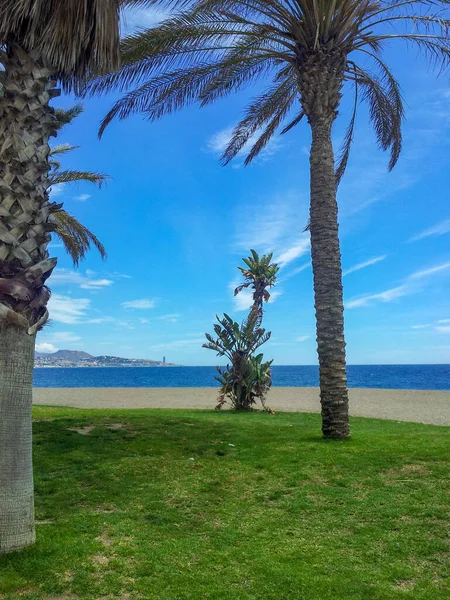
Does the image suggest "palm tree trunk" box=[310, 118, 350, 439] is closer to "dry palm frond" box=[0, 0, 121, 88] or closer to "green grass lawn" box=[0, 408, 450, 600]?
"green grass lawn" box=[0, 408, 450, 600]

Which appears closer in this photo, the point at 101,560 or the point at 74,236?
the point at 101,560

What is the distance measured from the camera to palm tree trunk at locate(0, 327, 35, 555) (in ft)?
14.8

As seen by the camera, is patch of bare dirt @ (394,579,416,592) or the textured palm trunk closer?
patch of bare dirt @ (394,579,416,592)

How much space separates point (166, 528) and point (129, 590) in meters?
1.35

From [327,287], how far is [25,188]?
654cm

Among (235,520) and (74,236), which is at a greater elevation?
(74,236)

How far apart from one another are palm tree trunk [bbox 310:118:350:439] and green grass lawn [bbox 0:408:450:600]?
0.83 m

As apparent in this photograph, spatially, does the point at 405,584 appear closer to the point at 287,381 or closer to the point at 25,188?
the point at 25,188

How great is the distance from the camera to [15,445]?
4.63 metres

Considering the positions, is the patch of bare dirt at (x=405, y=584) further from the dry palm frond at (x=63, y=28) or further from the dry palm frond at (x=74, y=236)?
the dry palm frond at (x=74, y=236)

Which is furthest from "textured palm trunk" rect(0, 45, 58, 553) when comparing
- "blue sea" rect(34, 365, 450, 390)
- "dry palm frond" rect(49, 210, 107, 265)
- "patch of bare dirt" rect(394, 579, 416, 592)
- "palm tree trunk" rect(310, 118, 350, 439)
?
"blue sea" rect(34, 365, 450, 390)

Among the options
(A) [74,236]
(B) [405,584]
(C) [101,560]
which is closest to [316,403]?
(A) [74,236]

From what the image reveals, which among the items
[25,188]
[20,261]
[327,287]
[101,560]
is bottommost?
[101,560]

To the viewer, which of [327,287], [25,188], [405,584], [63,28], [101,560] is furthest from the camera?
[327,287]
